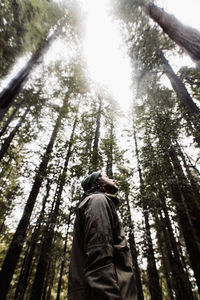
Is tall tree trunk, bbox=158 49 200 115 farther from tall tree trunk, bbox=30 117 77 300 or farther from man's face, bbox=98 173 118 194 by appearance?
tall tree trunk, bbox=30 117 77 300

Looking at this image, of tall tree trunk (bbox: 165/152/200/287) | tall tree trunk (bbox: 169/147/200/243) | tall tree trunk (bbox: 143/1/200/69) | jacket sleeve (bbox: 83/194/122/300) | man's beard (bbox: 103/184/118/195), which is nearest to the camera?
jacket sleeve (bbox: 83/194/122/300)

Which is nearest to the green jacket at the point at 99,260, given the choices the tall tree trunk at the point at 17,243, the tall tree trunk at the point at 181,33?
the tall tree trunk at the point at 181,33

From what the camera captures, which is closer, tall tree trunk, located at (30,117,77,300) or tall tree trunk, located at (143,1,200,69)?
tall tree trunk, located at (143,1,200,69)

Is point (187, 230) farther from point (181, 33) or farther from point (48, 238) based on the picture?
point (181, 33)

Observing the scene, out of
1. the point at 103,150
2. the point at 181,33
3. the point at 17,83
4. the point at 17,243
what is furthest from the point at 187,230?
the point at 17,83

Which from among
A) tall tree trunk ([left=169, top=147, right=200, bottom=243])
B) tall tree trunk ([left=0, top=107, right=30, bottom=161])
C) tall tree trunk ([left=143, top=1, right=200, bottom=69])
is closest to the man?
tall tree trunk ([left=143, top=1, right=200, bottom=69])

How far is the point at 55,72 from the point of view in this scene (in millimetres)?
6348

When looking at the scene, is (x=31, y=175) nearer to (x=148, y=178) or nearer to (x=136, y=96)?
(x=148, y=178)

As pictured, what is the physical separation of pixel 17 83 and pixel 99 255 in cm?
410

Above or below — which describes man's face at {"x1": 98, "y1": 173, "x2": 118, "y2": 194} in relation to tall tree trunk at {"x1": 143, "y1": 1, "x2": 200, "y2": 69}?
below

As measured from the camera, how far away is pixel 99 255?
3.51 feet

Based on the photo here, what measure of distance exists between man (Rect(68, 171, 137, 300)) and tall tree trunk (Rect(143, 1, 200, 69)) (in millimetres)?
4456

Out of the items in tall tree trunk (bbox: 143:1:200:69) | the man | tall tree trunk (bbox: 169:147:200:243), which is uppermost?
tall tree trunk (bbox: 143:1:200:69)

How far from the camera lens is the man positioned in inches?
37.9
